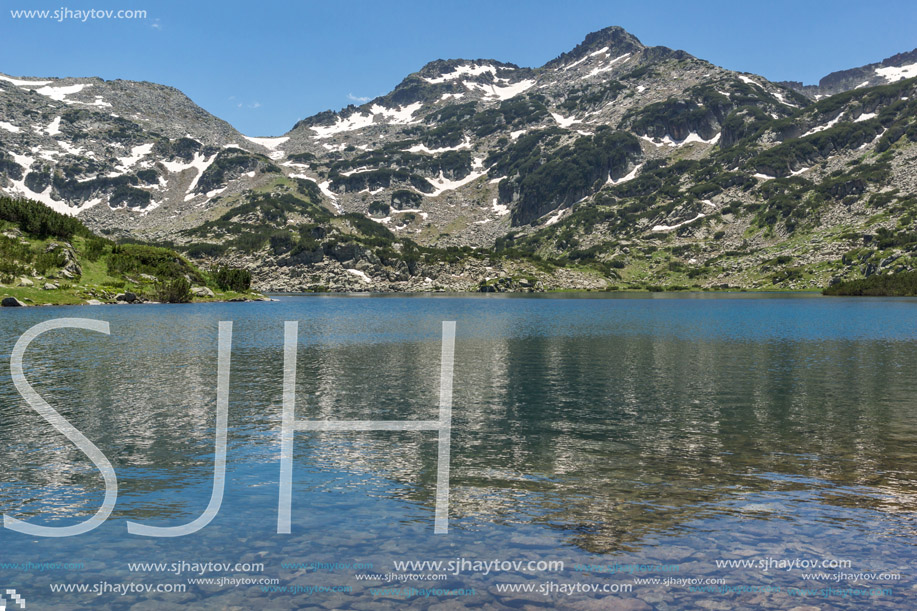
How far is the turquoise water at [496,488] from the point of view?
14.6 metres

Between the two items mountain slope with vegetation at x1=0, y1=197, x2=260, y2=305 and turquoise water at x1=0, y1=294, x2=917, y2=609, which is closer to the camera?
turquoise water at x1=0, y1=294, x2=917, y2=609

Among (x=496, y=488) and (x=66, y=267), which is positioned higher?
(x=66, y=267)

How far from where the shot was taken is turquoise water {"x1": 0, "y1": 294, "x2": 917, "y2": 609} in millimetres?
14648

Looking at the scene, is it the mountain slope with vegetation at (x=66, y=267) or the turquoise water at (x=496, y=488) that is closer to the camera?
the turquoise water at (x=496, y=488)

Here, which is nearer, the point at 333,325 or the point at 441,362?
the point at 441,362

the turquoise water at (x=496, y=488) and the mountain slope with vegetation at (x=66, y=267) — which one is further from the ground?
the mountain slope with vegetation at (x=66, y=267)

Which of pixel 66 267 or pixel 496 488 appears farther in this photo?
pixel 66 267

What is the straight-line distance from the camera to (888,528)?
18109 millimetres

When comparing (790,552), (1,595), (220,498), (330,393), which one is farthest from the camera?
(330,393)

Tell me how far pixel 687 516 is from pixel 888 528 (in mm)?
6132

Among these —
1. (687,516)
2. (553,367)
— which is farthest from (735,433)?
(553,367)

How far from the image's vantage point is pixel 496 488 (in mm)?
22328

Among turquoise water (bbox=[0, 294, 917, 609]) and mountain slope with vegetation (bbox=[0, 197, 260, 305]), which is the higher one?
mountain slope with vegetation (bbox=[0, 197, 260, 305])

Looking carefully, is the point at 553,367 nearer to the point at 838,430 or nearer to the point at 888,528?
the point at 838,430
